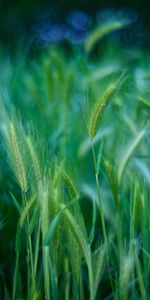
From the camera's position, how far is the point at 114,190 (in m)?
0.88

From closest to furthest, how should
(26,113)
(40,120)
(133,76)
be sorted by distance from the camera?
(40,120) → (26,113) → (133,76)

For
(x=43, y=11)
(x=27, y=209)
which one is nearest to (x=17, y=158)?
(x=27, y=209)

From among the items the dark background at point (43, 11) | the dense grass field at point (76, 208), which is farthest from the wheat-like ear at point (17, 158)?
the dark background at point (43, 11)

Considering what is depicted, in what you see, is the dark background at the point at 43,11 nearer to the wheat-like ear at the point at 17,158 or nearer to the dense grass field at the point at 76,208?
the dense grass field at the point at 76,208

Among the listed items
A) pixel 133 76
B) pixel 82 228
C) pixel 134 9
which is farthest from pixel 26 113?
pixel 134 9

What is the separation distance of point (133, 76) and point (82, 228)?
1.02 meters

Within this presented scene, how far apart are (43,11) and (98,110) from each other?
3.16 m

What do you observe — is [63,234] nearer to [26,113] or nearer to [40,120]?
[40,120]

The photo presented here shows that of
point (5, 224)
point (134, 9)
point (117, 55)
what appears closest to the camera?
point (5, 224)

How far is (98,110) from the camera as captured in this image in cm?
89

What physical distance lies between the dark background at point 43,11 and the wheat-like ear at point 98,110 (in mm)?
2826

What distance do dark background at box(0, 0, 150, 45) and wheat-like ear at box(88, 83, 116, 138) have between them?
2826 mm

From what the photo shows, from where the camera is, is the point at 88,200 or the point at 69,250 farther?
the point at 88,200

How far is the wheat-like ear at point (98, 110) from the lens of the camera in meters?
0.88
